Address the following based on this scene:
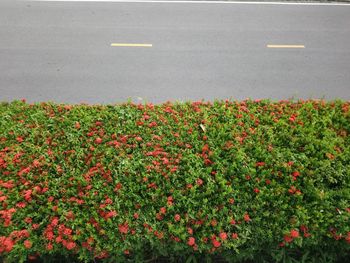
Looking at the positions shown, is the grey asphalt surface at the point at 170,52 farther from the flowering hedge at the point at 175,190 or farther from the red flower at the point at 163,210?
the red flower at the point at 163,210

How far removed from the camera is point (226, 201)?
11.6 ft

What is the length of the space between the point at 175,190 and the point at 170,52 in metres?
5.50

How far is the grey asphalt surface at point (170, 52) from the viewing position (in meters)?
7.23

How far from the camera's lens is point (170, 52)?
837 centimetres

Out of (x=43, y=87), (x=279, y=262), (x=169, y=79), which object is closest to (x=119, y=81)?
(x=169, y=79)

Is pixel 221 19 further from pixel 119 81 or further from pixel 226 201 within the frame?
pixel 226 201

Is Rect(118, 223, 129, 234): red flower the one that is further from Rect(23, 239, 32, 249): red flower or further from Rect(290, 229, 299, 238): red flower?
Rect(290, 229, 299, 238): red flower

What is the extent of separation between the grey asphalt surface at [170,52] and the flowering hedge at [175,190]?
2.79 meters

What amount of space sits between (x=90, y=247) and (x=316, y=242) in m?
2.41

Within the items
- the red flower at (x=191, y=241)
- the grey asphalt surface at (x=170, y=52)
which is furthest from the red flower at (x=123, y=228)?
the grey asphalt surface at (x=170, y=52)

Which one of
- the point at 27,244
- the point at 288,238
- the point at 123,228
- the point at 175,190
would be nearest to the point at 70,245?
the point at 27,244

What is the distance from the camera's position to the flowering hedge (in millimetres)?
3361

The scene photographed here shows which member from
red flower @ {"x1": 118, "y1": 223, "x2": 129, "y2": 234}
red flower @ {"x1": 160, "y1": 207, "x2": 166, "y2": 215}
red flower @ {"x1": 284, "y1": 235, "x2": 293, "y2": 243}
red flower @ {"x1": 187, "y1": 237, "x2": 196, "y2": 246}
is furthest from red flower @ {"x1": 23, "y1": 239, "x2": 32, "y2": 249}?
red flower @ {"x1": 284, "y1": 235, "x2": 293, "y2": 243}

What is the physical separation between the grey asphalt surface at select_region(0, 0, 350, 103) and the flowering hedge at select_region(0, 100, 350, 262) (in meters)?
2.79
